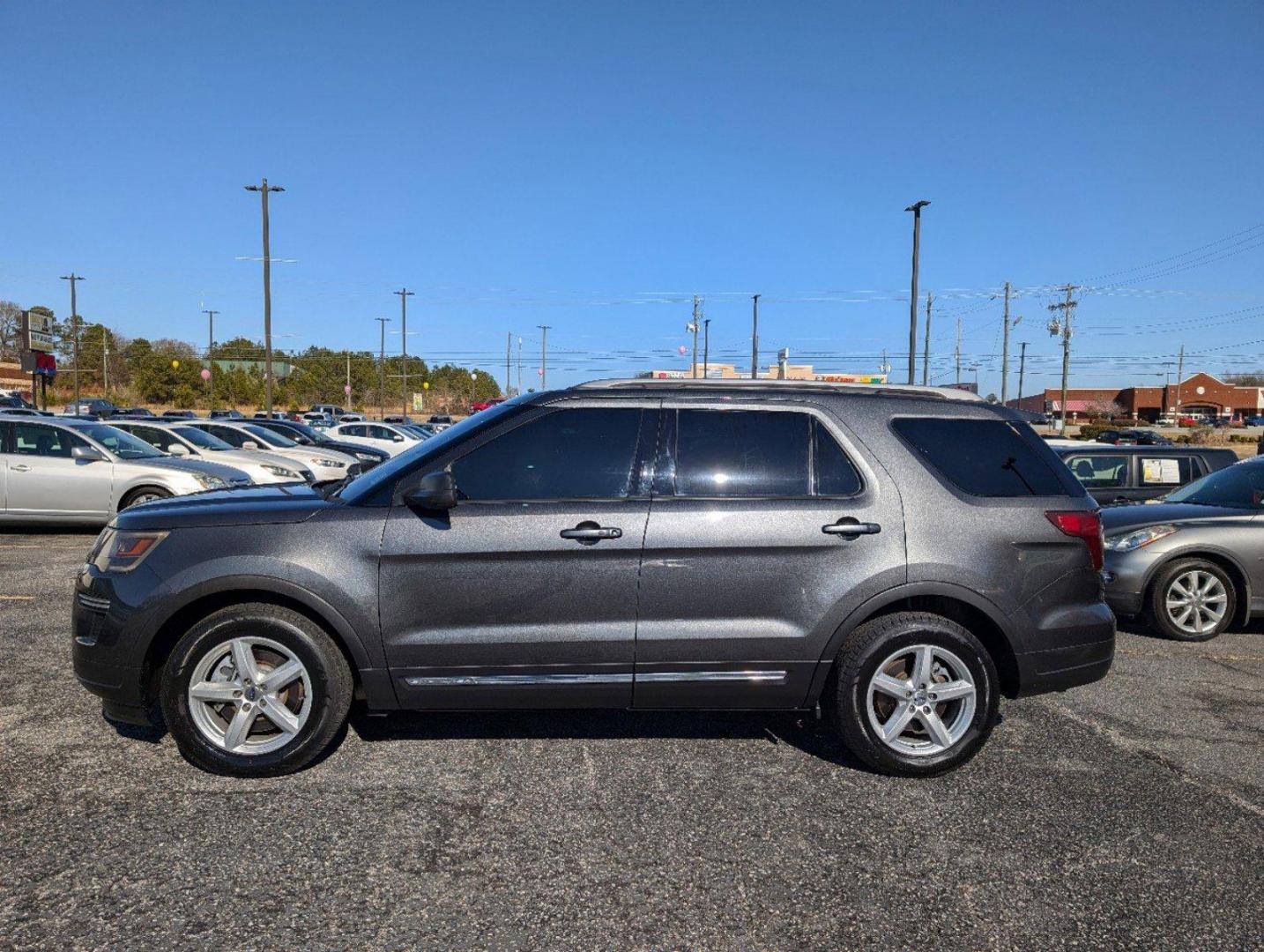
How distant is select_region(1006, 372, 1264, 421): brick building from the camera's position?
97.0 meters

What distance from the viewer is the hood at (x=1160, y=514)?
7082 millimetres

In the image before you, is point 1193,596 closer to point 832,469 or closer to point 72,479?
point 832,469

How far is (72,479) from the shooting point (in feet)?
36.1

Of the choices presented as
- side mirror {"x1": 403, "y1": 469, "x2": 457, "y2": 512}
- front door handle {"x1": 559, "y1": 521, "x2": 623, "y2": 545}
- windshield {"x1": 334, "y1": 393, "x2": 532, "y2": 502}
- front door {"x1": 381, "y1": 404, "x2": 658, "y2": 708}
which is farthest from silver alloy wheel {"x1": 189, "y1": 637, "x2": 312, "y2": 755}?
front door handle {"x1": 559, "y1": 521, "x2": 623, "y2": 545}

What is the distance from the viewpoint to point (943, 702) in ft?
13.1

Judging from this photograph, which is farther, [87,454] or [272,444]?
[272,444]

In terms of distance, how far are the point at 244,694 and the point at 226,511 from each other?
0.81 metres

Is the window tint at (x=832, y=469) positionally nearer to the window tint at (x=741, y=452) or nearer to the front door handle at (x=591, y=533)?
the window tint at (x=741, y=452)

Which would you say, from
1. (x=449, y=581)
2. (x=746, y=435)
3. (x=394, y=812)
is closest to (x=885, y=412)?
(x=746, y=435)

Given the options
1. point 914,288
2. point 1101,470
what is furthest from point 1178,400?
point 1101,470

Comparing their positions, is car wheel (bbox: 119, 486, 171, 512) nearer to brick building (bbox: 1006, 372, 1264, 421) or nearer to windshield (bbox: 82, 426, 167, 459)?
windshield (bbox: 82, 426, 167, 459)

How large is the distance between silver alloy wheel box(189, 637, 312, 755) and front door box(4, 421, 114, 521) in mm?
8567

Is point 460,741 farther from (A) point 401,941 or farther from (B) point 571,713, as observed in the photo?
(A) point 401,941

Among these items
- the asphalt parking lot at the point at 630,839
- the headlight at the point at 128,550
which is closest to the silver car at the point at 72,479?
the asphalt parking lot at the point at 630,839
